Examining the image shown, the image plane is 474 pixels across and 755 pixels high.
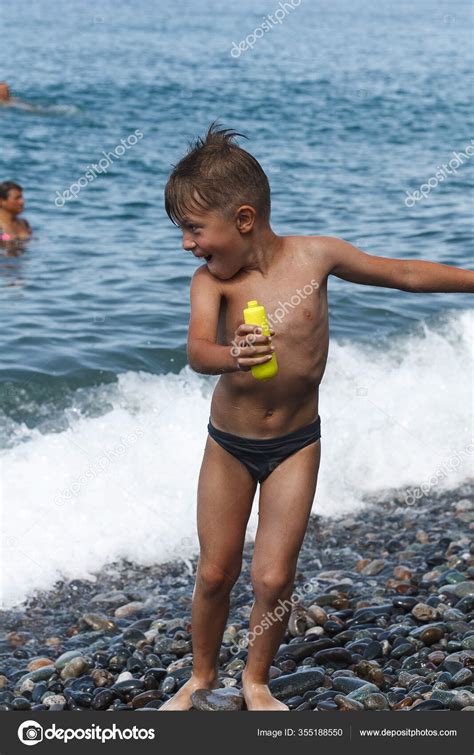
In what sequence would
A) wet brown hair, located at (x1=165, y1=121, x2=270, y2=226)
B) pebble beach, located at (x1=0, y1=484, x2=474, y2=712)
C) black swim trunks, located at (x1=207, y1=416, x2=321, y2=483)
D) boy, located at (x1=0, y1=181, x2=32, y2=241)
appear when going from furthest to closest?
boy, located at (x1=0, y1=181, x2=32, y2=241), pebble beach, located at (x1=0, y1=484, x2=474, y2=712), black swim trunks, located at (x1=207, y1=416, x2=321, y2=483), wet brown hair, located at (x1=165, y1=121, x2=270, y2=226)

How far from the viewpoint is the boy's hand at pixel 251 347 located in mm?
3205

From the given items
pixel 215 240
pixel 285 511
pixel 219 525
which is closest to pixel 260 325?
pixel 215 240

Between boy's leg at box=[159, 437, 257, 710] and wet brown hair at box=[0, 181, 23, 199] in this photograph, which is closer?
boy's leg at box=[159, 437, 257, 710]

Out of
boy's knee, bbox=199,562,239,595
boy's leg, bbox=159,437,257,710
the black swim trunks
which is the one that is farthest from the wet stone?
the black swim trunks

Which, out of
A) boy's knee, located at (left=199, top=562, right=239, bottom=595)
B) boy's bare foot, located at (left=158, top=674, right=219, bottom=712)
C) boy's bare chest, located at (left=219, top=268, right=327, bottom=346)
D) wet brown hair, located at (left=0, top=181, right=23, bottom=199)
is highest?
wet brown hair, located at (left=0, top=181, right=23, bottom=199)

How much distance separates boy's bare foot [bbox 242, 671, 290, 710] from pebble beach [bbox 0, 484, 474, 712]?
67 mm

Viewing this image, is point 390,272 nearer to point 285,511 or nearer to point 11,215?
point 285,511

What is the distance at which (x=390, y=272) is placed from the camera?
12.6ft

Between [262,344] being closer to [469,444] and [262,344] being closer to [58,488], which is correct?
[58,488]

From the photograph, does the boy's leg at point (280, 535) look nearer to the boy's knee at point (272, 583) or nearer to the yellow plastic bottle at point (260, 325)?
the boy's knee at point (272, 583)

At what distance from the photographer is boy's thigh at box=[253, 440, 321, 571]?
3811 millimetres

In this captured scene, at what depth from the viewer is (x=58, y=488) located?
279 inches

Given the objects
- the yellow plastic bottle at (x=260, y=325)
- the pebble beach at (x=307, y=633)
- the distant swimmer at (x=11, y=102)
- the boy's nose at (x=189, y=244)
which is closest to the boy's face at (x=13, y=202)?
the pebble beach at (x=307, y=633)

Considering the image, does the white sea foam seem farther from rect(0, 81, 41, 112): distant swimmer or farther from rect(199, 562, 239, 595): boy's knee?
rect(0, 81, 41, 112): distant swimmer
